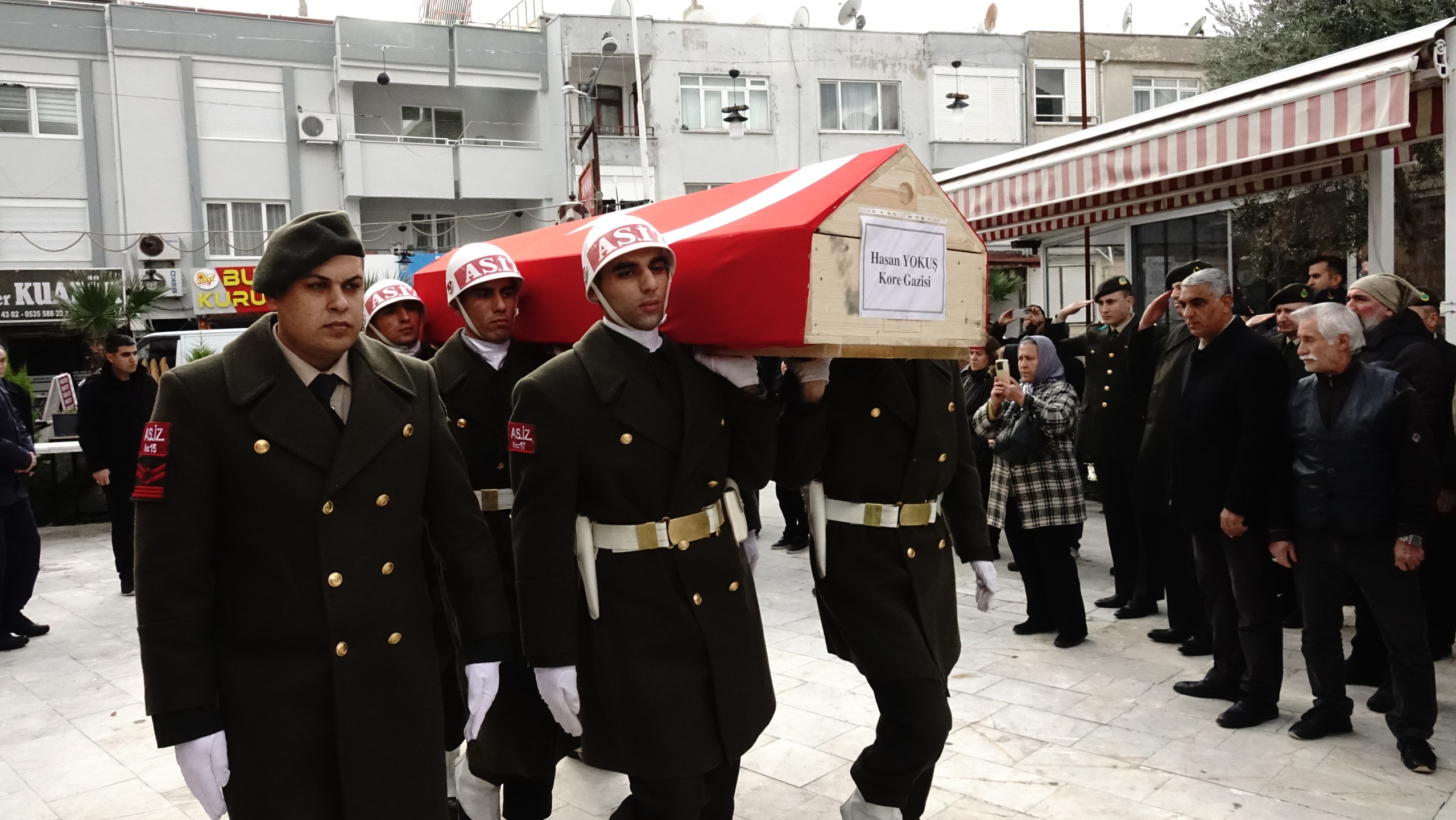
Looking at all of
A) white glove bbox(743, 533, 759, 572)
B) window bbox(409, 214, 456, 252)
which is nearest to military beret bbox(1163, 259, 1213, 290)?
white glove bbox(743, 533, 759, 572)

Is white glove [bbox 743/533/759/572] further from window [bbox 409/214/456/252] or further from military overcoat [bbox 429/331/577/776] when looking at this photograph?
window [bbox 409/214/456/252]

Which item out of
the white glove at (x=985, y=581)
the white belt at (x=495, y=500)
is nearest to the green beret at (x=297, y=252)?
the white belt at (x=495, y=500)

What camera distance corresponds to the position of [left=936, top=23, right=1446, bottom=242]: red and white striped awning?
5.89m

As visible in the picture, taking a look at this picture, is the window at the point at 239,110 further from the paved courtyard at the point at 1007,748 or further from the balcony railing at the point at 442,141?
the paved courtyard at the point at 1007,748

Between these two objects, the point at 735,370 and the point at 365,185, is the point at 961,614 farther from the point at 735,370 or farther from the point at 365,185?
the point at 365,185

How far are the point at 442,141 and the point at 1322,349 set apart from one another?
79.9ft

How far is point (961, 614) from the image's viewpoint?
23.3 feet

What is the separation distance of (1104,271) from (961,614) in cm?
1118

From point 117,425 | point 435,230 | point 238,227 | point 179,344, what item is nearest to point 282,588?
point 117,425

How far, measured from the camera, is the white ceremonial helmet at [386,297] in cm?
463

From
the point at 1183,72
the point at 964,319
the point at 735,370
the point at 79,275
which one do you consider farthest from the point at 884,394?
the point at 1183,72

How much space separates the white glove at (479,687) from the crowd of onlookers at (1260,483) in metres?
3.55

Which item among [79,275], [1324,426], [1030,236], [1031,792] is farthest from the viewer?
[79,275]

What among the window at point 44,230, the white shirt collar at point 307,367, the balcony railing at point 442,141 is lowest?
the white shirt collar at point 307,367
